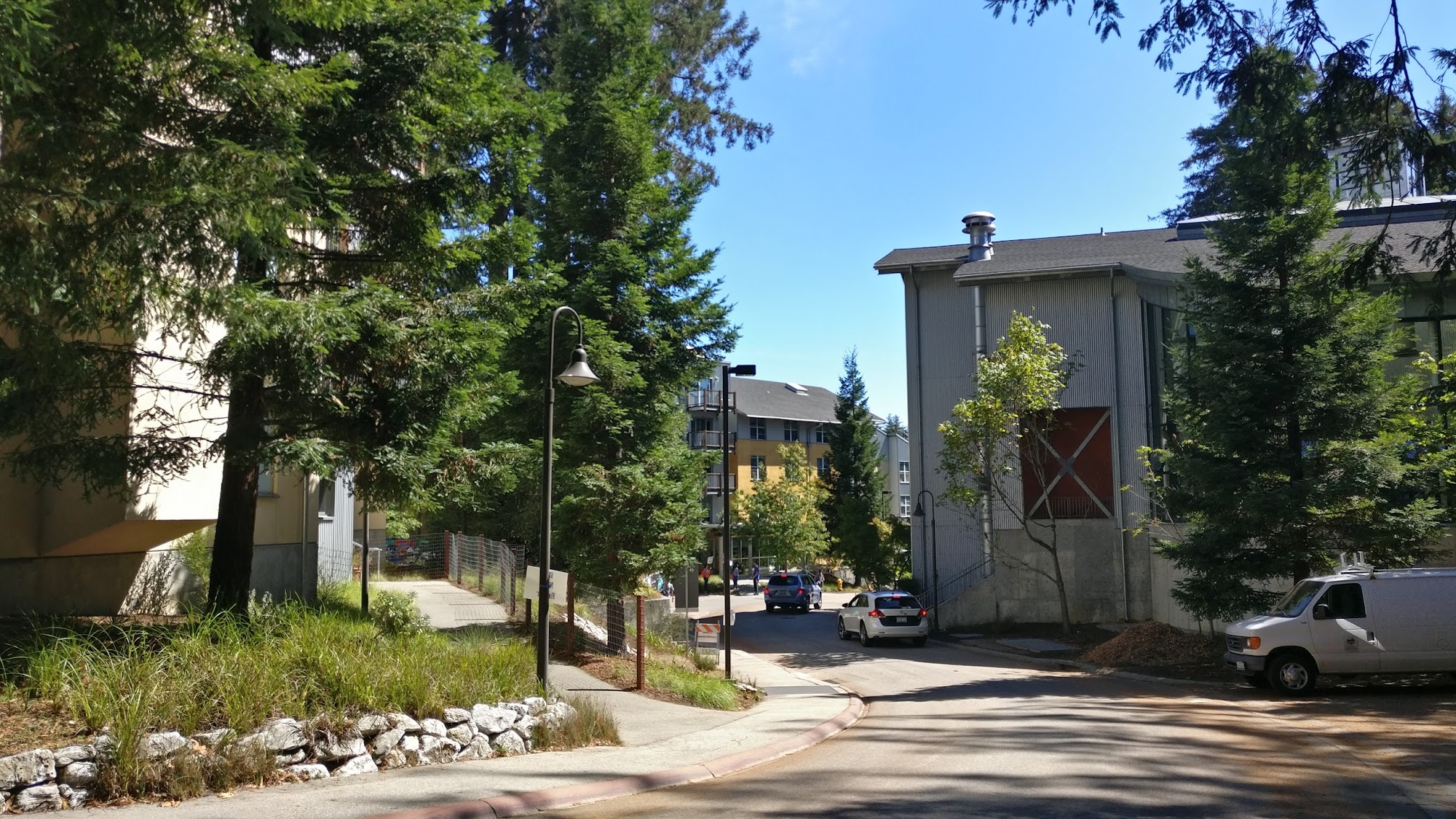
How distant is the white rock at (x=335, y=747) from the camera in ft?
31.4

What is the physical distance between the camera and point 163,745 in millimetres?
8594

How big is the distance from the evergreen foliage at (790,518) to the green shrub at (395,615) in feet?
134

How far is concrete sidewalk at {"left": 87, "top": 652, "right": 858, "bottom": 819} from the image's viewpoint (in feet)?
27.2

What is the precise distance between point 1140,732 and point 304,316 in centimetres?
1102

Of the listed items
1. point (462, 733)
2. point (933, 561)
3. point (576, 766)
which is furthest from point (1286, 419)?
point (462, 733)

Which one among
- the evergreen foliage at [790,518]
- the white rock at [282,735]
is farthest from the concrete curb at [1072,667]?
the evergreen foliage at [790,518]

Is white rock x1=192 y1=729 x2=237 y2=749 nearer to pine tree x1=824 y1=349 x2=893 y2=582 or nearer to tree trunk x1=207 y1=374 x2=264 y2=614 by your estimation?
tree trunk x1=207 y1=374 x2=264 y2=614

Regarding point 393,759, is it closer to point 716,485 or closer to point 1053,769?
point 1053,769

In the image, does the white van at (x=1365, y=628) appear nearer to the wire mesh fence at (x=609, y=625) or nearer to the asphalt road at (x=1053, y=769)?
the asphalt road at (x=1053, y=769)

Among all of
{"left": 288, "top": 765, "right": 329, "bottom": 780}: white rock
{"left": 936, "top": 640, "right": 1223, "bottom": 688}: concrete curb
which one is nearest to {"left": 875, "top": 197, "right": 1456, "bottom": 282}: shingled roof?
{"left": 936, "top": 640, "right": 1223, "bottom": 688}: concrete curb

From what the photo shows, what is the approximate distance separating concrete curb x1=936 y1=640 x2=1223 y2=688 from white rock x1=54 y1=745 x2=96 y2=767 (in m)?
18.4

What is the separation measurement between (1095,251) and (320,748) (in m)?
32.8

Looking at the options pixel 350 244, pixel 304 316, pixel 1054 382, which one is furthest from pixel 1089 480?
pixel 304 316

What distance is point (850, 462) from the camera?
6047 cm
